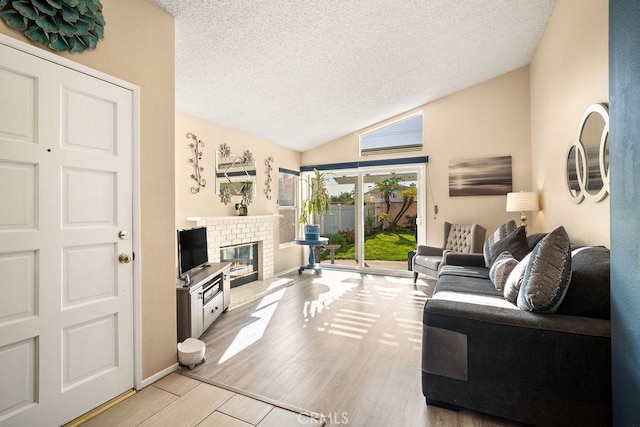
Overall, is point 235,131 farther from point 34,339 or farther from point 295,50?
point 34,339

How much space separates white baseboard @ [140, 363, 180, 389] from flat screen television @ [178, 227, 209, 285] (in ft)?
2.26

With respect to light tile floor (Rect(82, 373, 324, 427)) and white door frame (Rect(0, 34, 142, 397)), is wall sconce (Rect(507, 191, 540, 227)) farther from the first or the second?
white door frame (Rect(0, 34, 142, 397))

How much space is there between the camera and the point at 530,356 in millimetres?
1534

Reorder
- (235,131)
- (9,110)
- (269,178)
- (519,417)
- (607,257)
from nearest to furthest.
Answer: (9,110) < (519,417) < (607,257) < (235,131) < (269,178)

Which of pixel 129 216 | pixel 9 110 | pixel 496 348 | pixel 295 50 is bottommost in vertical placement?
pixel 496 348

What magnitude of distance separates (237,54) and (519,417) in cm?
339

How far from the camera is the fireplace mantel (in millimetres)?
4039

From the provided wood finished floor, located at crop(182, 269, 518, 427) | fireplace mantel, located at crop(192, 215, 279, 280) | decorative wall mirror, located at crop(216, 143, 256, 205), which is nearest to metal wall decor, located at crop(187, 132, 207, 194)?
decorative wall mirror, located at crop(216, 143, 256, 205)

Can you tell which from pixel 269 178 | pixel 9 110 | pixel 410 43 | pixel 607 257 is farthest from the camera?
pixel 269 178

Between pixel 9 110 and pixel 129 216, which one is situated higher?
pixel 9 110

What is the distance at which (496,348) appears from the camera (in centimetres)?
160

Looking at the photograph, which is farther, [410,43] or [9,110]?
[410,43]

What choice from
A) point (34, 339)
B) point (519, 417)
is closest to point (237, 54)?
point (34, 339)

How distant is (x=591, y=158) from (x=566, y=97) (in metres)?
0.95
